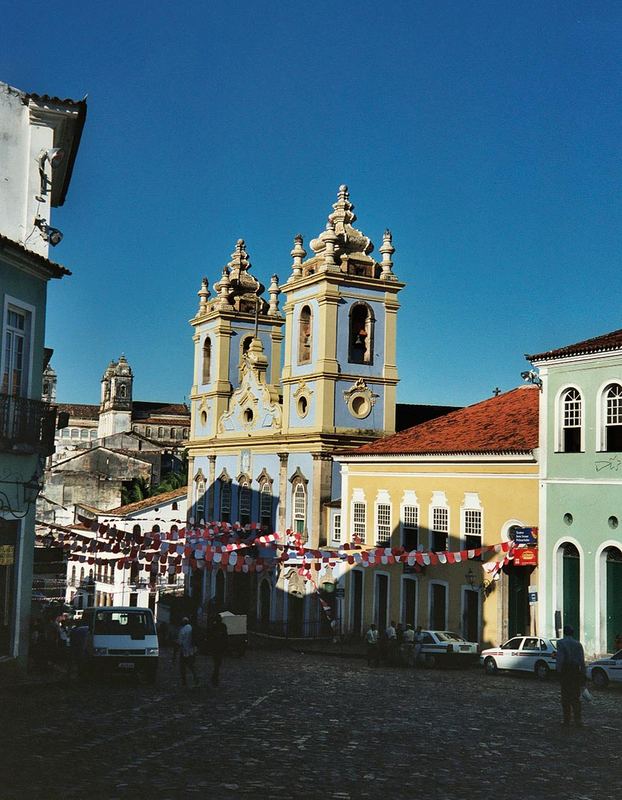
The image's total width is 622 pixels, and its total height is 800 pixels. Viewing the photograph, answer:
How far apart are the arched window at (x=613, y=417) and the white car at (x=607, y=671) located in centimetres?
682

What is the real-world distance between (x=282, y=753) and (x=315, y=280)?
34738mm

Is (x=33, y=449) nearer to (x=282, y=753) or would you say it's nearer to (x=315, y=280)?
(x=282, y=753)

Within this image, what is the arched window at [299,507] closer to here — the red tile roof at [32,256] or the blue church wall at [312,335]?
the blue church wall at [312,335]

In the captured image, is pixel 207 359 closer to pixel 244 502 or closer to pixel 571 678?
pixel 244 502

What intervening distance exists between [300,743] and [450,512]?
Result: 21660mm

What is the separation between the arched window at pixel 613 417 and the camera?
28.9 metres

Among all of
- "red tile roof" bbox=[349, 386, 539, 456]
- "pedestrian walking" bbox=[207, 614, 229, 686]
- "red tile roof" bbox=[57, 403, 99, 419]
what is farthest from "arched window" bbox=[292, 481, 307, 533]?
"red tile roof" bbox=[57, 403, 99, 419]

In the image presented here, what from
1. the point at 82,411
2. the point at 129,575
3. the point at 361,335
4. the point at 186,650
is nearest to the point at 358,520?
the point at 361,335

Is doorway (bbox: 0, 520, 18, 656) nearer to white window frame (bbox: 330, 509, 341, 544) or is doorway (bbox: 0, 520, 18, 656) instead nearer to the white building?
white window frame (bbox: 330, 509, 341, 544)

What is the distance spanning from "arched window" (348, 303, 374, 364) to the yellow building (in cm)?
658

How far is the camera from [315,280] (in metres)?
47.2

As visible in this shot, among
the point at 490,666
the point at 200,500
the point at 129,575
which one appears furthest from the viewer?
the point at 129,575

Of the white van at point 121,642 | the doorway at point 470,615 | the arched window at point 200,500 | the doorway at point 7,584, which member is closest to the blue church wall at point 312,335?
the arched window at point 200,500

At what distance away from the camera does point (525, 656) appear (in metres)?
27.0
